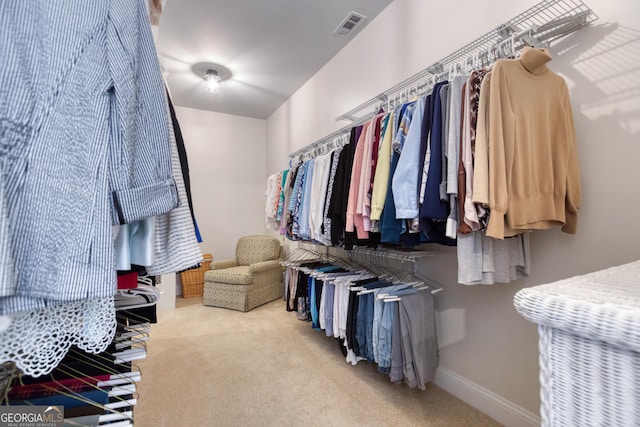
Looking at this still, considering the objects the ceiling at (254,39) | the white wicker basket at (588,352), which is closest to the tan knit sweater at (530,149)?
the white wicker basket at (588,352)

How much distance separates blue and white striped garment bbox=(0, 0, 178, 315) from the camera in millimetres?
448

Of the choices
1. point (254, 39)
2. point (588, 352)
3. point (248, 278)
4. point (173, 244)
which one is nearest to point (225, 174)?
point (248, 278)

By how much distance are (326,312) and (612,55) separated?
2.05m

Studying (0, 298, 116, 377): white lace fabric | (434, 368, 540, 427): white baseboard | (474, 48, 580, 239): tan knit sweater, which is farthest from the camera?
(434, 368, 540, 427): white baseboard

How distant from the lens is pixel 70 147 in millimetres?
498

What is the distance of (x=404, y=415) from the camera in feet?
5.06

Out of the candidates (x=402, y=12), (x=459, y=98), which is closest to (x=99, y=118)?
(x=459, y=98)

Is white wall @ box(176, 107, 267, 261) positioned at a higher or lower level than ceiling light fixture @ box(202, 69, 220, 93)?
lower

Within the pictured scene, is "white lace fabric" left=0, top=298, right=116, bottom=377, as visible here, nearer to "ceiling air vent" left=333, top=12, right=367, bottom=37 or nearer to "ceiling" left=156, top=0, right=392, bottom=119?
"ceiling" left=156, top=0, right=392, bottom=119

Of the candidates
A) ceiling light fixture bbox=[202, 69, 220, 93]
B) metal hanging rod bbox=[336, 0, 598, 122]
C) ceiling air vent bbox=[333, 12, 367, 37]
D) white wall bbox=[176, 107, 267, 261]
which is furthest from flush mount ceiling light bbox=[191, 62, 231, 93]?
metal hanging rod bbox=[336, 0, 598, 122]

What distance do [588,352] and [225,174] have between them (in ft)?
15.4

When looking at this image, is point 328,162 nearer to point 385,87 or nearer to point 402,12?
point 385,87

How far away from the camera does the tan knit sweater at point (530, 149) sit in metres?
1.04

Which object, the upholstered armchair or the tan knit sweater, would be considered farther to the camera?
the upholstered armchair
